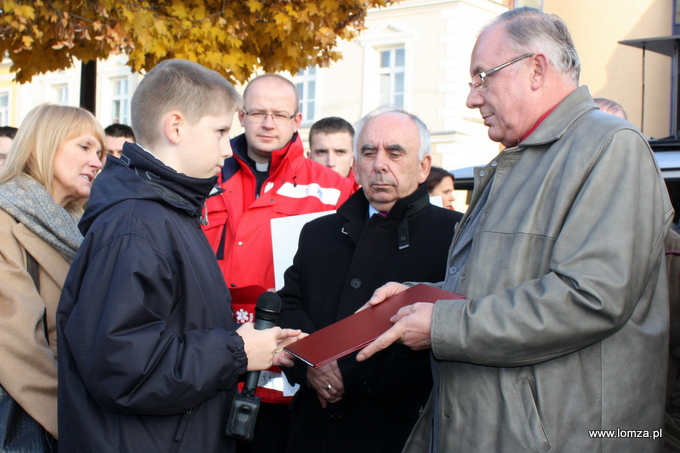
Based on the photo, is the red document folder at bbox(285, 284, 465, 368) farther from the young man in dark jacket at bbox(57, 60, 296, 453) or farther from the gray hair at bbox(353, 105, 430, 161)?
the gray hair at bbox(353, 105, 430, 161)

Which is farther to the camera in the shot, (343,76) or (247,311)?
(343,76)

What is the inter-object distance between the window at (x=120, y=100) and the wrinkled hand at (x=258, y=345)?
2367 centimetres

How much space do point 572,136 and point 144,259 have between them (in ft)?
4.85

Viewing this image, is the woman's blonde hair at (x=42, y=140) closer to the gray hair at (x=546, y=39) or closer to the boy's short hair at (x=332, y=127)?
the gray hair at (x=546, y=39)

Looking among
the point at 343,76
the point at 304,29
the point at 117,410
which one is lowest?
the point at 117,410

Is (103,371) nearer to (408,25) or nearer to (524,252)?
(524,252)

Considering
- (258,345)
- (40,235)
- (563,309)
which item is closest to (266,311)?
(258,345)

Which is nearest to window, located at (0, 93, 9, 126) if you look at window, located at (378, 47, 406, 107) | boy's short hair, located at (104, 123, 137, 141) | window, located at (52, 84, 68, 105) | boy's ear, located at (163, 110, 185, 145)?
window, located at (52, 84, 68, 105)

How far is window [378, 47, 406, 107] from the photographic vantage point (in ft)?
71.3

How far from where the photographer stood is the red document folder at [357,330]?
2.62 meters

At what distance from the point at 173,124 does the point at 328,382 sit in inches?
54.5

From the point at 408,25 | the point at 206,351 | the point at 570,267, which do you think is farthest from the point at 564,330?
the point at 408,25

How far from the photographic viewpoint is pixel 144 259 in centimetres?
240

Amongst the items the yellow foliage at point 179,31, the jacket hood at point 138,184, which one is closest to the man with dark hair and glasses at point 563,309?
the jacket hood at point 138,184
